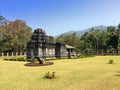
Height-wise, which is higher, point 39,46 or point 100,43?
point 100,43

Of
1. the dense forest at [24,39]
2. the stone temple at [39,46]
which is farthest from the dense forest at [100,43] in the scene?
the stone temple at [39,46]

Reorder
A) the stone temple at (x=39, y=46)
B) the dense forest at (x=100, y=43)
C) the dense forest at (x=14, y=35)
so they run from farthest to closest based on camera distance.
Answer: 1. the dense forest at (x=100, y=43)
2. the dense forest at (x=14, y=35)
3. the stone temple at (x=39, y=46)

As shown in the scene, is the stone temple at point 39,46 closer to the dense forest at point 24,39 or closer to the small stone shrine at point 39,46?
the small stone shrine at point 39,46

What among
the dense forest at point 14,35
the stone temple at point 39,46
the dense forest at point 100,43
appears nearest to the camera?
the stone temple at point 39,46

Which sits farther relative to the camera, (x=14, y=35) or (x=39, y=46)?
(x=14, y=35)

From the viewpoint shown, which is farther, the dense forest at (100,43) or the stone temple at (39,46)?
the dense forest at (100,43)

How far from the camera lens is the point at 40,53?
3322cm

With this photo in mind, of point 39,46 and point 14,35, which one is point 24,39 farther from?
point 39,46

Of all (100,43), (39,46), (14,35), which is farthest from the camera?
(100,43)

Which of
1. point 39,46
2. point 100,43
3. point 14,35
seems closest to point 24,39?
point 14,35

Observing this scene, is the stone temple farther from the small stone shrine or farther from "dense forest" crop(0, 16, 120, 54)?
"dense forest" crop(0, 16, 120, 54)

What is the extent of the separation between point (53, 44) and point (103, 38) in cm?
3337

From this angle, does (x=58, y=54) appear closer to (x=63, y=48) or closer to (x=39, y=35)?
(x=63, y=48)

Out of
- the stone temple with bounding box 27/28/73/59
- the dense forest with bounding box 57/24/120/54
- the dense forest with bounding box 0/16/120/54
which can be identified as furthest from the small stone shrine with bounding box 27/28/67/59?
the dense forest with bounding box 57/24/120/54
